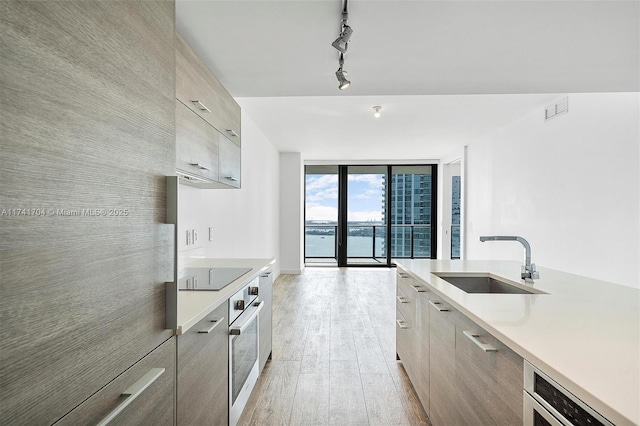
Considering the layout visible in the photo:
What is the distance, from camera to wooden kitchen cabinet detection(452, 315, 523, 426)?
41.6 inches

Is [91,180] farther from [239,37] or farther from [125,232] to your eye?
[239,37]

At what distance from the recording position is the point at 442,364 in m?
1.72

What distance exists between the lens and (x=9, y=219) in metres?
0.57

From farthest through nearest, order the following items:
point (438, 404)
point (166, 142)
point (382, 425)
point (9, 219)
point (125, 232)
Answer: point (382, 425) → point (438, 404) → point (166, 142) → point (125, 232) → point (9, 219)

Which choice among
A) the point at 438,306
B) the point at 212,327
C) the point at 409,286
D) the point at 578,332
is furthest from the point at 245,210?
the point at 578,332

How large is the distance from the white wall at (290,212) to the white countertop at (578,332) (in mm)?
5450

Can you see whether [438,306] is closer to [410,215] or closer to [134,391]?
[134,391]

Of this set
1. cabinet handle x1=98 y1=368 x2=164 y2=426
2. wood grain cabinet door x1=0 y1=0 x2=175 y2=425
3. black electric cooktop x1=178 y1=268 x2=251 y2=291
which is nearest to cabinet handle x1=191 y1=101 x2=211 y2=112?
wood grain cabinet door x1=0 y1=0 x2=175 y2=425

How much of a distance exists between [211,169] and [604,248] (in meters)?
3.32

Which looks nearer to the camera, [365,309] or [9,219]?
[9,219]

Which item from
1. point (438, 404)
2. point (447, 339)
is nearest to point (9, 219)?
point (447, 339)

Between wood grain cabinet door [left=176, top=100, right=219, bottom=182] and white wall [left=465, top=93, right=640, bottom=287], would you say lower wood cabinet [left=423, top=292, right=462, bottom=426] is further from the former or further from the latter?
white wall [left=465, top=93, right=640, bottom=287]

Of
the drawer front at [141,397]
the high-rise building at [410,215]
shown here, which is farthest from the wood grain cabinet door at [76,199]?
the high-rise building at [410,215]

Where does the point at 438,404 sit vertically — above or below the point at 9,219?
below
